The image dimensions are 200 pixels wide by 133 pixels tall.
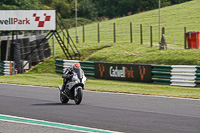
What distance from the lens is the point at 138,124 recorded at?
375 inches

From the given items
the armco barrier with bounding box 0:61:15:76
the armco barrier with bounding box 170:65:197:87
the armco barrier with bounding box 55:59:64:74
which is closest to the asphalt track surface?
the armco barrier with bounding box 170:65:197:87

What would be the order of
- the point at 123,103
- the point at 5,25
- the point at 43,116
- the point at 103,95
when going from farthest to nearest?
the point at 5,25, the point at 103,95, the point at 123,103, the point at 43,116

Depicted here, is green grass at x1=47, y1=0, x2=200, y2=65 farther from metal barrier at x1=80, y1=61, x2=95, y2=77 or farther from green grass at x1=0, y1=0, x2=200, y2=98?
metal barrier at x1=80, y1=61, x2=95, y2=77

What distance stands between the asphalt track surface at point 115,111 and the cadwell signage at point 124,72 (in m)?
7.33

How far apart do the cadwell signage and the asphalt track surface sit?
24.0 ft

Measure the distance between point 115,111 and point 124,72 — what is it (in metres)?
13.1

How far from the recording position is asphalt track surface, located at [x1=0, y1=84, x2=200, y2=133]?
30.8 feet

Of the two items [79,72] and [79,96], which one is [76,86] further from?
[79,72]

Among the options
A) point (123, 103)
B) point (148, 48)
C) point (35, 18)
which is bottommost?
point (123, 103)

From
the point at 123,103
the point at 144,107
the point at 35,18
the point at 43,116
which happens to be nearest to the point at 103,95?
the point at 123,103

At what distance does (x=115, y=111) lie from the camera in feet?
38.4

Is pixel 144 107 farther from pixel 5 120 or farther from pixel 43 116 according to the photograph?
pixel 5 120

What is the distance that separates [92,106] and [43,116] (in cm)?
239

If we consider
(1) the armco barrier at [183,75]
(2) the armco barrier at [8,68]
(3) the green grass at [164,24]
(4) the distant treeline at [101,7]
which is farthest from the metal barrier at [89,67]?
(4) the distant treeline at [101,7]
